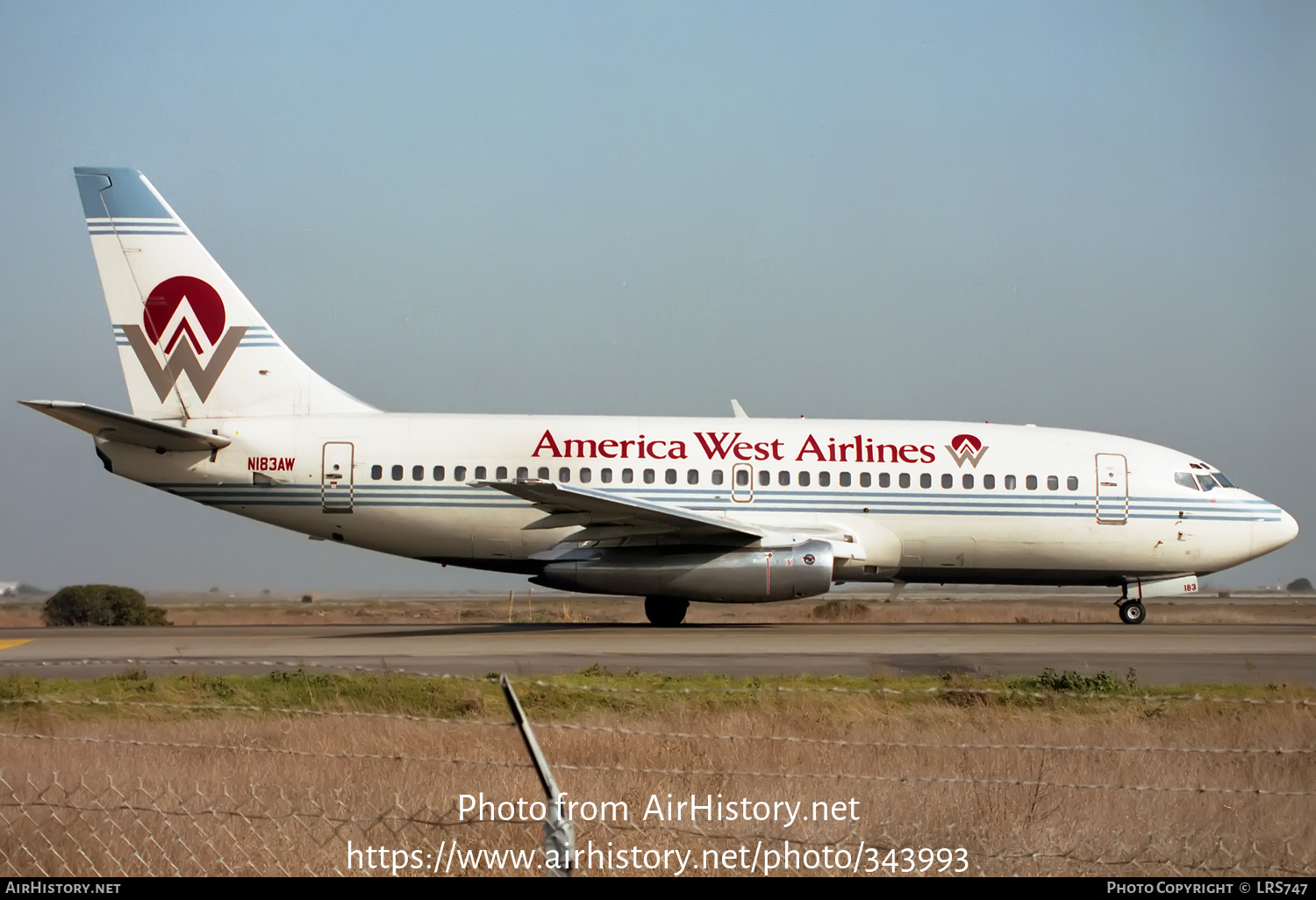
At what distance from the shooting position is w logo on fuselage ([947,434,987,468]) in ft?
80.1

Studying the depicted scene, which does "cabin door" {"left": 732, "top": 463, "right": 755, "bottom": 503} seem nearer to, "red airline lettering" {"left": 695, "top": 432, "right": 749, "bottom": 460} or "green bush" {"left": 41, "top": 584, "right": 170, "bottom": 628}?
"red airline lettering" {"left": 695, "top": 432, "right": 749, "bottom": 460}

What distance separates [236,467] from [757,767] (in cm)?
1618

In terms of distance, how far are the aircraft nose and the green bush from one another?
26153 mm

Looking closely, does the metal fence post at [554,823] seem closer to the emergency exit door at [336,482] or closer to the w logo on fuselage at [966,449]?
the emergency exit door at [336,482]

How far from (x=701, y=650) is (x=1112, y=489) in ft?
32.1

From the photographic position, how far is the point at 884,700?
43.4ft

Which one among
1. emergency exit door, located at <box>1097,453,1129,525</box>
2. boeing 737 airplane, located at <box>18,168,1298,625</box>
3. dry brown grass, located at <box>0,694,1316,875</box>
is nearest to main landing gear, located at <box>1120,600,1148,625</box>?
boeing 737 airplane, located at <box>18,168,1298,625</box>

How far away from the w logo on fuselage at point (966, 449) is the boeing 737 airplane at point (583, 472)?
0.04 meters

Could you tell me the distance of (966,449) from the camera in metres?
24.5

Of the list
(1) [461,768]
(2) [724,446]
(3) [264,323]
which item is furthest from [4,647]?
(1) [461,768]

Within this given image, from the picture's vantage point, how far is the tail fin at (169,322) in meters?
24.3

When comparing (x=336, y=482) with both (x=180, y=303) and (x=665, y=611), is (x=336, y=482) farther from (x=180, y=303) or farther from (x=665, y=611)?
(x=665, y=611)

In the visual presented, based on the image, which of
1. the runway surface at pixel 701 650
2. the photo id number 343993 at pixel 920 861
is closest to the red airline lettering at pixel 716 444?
the runway surface at pixel 701 650

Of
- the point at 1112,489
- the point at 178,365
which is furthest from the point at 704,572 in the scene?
the point at 178,365
